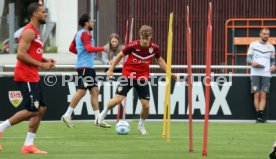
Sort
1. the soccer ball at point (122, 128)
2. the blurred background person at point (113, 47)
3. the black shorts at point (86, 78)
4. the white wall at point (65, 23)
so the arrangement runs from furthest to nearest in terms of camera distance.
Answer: the white wall at point (65, 23), the blurred background person at point (113, 47), the black shorts at point (86, 78), the soccer ball at point (122, 128)

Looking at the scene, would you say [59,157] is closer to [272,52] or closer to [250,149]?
[250,149]

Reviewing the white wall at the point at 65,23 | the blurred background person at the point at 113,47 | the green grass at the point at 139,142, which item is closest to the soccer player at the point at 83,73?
the green grass at the point at 139,142

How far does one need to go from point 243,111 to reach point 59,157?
34.5 ft

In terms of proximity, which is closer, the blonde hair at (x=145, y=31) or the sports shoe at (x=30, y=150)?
the sports shoe at (x=30, y=150)

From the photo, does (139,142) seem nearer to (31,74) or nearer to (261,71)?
(31,74)

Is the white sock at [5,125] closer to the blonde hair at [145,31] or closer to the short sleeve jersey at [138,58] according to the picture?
the blonde hair at [145,31]

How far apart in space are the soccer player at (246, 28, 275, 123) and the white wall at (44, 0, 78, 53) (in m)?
14.1

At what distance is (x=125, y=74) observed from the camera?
1912 centimetres

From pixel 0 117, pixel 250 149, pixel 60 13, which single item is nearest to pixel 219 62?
pixel 60 13

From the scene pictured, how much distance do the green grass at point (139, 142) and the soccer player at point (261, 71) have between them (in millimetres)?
1459

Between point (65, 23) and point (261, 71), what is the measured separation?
49.1ft

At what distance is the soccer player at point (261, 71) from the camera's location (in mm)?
23734

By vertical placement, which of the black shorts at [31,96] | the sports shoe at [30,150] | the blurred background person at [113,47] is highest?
the blurred background person at [113,47]

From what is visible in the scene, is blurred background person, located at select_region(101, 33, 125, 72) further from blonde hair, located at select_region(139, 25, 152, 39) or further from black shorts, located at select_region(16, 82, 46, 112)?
black shorts, located at select_region(16, 82, 46, 112)
